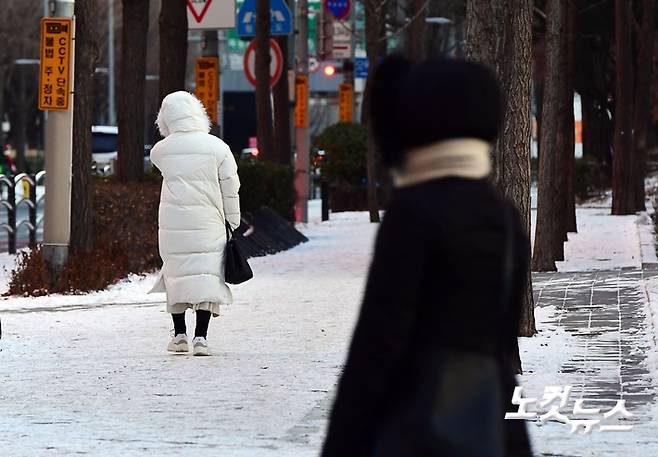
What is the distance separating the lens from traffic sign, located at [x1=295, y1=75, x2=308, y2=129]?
104 ft

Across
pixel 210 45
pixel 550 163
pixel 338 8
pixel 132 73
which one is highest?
pixel 338 8

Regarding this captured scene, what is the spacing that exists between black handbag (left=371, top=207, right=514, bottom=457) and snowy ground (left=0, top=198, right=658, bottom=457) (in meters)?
3.90

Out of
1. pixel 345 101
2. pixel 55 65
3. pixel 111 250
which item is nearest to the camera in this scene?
pixel 55 65

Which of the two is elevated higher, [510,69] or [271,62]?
[271,62]

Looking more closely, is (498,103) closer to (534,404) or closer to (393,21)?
(534,404)

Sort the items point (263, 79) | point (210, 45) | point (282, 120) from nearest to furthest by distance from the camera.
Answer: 1. point (210, 45)
2. point (263, 79)
3. point (282, 120)

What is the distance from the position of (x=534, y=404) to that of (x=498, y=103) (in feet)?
17.4

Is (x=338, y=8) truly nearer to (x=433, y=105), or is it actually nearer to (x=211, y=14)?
(x=211, y=14)

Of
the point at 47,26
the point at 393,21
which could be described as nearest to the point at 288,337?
the point at 47,26

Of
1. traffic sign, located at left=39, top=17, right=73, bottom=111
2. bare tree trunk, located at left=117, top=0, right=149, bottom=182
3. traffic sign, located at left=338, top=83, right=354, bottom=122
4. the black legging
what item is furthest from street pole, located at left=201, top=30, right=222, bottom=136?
traffic sign, located at left=338, top=83, right=354, bottom=122

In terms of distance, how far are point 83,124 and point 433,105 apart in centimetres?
1285

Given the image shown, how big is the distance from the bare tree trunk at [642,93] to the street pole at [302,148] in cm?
615

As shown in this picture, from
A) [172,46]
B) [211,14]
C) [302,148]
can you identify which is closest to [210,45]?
[172,46]

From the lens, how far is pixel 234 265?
11.1 meters
